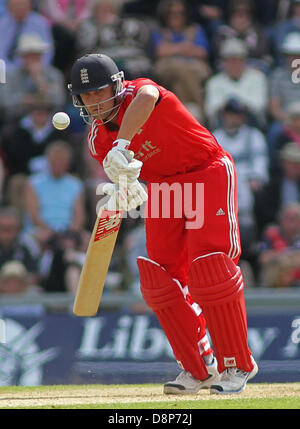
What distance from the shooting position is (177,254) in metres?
5.07

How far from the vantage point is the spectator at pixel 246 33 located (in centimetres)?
918

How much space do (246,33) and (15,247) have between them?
3.32 metres

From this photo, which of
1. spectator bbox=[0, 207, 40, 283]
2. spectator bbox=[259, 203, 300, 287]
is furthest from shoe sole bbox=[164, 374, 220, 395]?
spectator bbox=[0, 207, 40, 283]

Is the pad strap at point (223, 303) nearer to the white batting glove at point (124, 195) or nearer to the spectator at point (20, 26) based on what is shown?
the white batting glove at point (124, 195)

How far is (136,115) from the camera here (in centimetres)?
454

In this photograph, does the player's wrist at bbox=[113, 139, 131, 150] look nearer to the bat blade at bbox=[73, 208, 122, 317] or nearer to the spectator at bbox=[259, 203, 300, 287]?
the bat blade at bbox=[73, 208, 122, 317]

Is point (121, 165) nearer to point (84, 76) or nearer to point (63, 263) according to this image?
point (84, 76)

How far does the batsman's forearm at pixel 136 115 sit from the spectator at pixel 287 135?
4195 millimetres

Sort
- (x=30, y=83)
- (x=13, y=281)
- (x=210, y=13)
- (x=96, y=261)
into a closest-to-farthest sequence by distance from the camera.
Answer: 1. (x=96, y=261)
2. (x=13, y=281)
3. (x=30, y=83)
4. (x=210, y=13)

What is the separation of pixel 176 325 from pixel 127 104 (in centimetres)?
128

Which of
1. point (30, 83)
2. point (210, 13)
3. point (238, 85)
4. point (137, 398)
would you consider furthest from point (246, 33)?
point (137, 398)

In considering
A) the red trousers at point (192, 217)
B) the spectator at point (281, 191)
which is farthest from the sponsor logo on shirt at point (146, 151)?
the spectator at point (281, 191)

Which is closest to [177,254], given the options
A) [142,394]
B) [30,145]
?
[142,394]

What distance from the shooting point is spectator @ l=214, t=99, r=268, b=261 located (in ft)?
27.3
